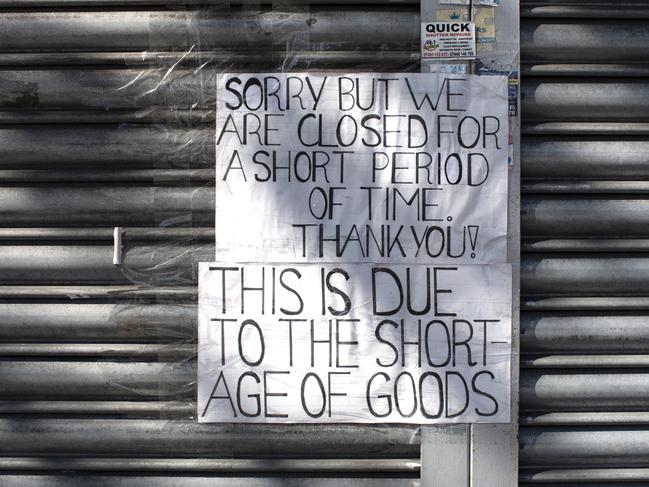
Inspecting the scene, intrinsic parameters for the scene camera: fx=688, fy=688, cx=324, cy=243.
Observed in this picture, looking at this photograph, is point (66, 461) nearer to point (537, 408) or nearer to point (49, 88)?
point (49, 88)

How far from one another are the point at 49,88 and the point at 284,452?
1829mm

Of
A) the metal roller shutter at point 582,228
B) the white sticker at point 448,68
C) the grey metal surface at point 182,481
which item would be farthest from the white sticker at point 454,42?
the grey metal surface at point 182,481

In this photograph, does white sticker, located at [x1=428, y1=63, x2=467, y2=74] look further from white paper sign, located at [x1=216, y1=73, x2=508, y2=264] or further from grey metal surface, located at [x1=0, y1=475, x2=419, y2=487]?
grey metal surface, located at [x1=0, y1=475, x2=419, y2=487]

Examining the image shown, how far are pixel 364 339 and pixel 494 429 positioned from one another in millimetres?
658

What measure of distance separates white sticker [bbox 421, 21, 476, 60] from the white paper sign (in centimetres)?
9

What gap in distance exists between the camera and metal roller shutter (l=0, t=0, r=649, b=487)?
9.41 ft

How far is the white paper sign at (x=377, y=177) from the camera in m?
2.81

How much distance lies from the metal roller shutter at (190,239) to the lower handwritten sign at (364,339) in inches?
5.2

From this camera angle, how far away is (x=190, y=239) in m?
2.87

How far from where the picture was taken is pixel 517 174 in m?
2.83

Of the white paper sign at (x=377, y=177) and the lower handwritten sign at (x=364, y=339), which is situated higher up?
the white paper sign at (x=377, y=177)

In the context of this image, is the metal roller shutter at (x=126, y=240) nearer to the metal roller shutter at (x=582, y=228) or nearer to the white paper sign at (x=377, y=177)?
the white paper sign at (x=377, y=177)

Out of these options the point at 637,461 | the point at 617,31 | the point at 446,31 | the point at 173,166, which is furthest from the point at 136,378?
the point at 617,31

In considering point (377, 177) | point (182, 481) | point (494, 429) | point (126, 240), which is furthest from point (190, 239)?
point (494, 429)
